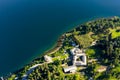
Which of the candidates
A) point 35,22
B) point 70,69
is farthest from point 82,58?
point 35,22

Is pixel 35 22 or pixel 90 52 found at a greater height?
pixel 35 22

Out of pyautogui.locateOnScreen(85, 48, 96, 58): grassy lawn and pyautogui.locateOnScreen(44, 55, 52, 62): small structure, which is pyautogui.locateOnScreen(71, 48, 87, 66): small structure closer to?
pyautogui.locateOnScreen(85, 48, 96, 58): grassy lawn

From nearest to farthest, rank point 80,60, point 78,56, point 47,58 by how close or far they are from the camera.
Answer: point 80,60
point 78,56
point 47,58

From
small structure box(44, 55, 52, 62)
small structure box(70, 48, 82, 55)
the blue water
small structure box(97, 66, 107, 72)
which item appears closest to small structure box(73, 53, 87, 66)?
small structure box(70, 48, 82, 55)

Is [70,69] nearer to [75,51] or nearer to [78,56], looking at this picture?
[78,56]

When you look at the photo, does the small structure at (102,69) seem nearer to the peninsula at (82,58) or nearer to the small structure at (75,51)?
the peninsula at (82,58)

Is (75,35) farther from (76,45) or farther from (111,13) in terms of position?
(111,13)

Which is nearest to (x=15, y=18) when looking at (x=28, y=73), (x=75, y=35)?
(x=75, y=35)

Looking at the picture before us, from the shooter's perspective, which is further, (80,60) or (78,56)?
(78,56)
